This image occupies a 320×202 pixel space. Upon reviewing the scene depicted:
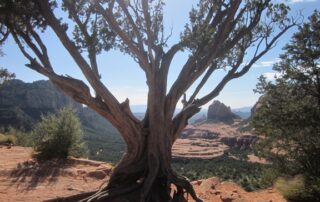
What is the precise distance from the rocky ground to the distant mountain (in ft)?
175

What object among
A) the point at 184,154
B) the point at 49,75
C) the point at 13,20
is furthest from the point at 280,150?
the point at 184,154

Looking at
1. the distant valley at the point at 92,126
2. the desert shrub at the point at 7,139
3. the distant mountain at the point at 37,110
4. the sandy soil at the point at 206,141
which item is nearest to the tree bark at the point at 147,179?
the desert shrub at the point at 7,139

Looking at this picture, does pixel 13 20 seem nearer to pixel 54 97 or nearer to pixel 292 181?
pixel 292 181

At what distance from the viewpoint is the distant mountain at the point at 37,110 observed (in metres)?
79.5

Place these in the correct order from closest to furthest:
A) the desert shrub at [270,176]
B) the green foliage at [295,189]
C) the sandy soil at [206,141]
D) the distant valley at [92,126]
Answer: the green foliage at [295,189] → the desert shrub at [270,176] → the distant valley at [92,126] → the sandy soil at [206,141]

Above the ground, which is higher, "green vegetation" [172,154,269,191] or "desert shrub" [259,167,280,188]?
"desert shrub" [259,167,280,188]

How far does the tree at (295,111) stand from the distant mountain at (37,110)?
56.7 metres

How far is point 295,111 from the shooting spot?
45.9 feet

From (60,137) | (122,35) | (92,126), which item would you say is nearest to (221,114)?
(92,126)

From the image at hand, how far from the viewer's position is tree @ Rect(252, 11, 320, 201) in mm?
13336

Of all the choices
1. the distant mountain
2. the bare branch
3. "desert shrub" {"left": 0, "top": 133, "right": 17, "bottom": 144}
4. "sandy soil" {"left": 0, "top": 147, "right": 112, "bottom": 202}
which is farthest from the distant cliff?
the bare branch

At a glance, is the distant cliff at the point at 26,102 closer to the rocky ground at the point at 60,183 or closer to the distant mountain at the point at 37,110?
the distant mountain at the point at 37,110

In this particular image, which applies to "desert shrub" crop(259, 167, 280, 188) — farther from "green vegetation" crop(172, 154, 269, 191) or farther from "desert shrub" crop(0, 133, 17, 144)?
"desert shrub" crop(0, 133, 17, 144)

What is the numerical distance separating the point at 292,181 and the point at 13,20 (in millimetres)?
10770
